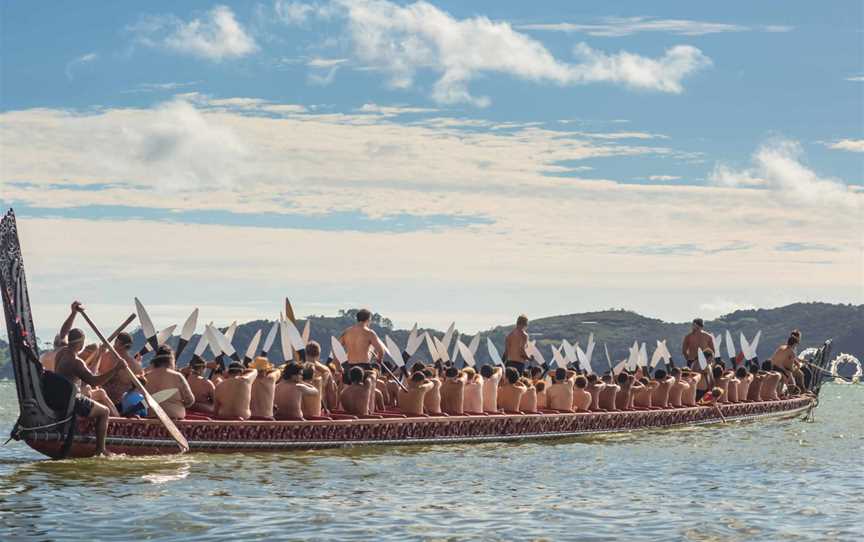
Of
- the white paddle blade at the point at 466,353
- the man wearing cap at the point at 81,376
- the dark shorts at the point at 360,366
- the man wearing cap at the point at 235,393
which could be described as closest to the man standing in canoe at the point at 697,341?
the white paddle blade at the point at 466,353

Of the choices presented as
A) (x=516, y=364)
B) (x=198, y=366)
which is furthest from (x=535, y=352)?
(x=198, y=366)

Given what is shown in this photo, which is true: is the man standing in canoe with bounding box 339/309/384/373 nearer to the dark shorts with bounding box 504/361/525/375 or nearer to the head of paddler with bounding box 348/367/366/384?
the head of paddler with bounding box 348/367/366/384

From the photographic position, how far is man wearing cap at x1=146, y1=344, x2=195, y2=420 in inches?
790

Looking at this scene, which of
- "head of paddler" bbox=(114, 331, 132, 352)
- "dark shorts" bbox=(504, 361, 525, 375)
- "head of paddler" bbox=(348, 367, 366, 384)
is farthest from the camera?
"dark shorts" bbox=(504, 361, 525, 375)

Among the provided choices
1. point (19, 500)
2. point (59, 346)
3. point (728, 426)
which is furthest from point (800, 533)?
point (728, 426)

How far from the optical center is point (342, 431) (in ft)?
75.0

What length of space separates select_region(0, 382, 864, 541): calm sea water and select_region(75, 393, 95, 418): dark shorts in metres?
0.91

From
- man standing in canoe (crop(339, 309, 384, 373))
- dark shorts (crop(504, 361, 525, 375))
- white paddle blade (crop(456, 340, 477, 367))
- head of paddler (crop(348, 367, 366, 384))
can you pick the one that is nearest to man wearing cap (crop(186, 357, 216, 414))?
head of paddler (crop(348, 367, 366, 384))

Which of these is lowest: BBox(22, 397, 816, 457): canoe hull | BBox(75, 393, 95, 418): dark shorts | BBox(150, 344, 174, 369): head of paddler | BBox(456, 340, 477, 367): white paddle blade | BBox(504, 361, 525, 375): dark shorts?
BBox(22, 397, 816, 457): canoe hull

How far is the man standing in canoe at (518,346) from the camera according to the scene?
29625 millimetres

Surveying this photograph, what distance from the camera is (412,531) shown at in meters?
15.5

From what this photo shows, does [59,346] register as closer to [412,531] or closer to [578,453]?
[412,531]

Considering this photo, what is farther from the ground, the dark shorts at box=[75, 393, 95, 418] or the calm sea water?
the dark shorts at box=[75, 393, 95, 418]

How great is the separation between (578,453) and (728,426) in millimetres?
10426
